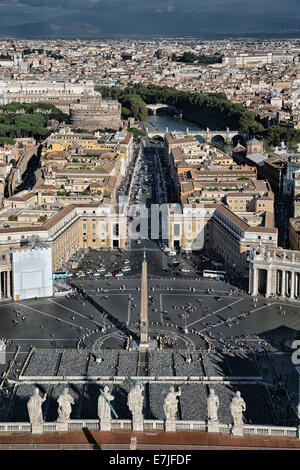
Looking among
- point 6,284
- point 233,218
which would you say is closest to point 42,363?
point 6,284

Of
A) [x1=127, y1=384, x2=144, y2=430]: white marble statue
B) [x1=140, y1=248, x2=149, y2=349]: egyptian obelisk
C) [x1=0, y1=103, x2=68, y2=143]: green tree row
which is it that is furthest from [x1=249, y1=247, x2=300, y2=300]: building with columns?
[x1=0, y1=103, x2=68, y2=143]: green tree row

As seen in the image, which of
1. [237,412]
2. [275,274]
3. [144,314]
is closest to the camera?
[237,412]

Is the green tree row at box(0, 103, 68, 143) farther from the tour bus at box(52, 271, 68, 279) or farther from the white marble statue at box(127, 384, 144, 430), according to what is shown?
the white marble statue at box(127, 384, 144, 430)

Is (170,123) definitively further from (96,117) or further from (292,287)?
(292,287)

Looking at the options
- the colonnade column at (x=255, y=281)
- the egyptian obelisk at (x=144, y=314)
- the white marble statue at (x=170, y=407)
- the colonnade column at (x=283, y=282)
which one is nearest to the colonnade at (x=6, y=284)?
the egyptian obelisk at (x=144, y=314)

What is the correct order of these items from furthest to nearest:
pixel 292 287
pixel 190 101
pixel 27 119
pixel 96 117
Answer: pixel 190 101
pixel 96 117
pixel 27 119
pixel 292 287

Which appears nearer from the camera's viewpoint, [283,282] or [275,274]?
→ [283,282]

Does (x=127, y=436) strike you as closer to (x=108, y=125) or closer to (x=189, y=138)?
(x=189, y=138)
